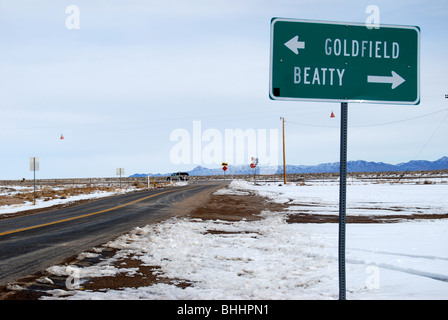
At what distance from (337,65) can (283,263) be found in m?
4.03

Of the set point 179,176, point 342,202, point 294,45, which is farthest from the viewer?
point 179,176

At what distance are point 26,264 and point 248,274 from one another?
4.11 meters

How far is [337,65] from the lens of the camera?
3.97m

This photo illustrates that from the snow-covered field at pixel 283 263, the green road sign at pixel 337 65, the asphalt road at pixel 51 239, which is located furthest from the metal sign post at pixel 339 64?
the asphalt road at pixel 51 239

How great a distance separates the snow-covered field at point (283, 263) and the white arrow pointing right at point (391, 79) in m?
2.63

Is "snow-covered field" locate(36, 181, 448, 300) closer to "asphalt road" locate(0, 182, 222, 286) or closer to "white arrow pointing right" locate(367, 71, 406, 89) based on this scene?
"asphalt road" locate(0, 182, 222, 286)

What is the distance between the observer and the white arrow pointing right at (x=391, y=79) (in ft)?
13.0

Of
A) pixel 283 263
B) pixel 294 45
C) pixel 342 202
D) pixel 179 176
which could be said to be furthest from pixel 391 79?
pixel 179 176

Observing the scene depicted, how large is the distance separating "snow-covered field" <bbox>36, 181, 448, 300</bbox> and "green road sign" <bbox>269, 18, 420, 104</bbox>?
2.53 meters

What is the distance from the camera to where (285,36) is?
396 centimetres

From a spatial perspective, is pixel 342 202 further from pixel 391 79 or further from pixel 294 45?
pixel 294 45

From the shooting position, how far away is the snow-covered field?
5.14 m

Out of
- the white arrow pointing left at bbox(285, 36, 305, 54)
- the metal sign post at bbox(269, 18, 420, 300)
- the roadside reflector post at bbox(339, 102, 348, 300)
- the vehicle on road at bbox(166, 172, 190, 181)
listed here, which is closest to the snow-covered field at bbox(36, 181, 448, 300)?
the roadside reflector post at bbox(339, 102, 348, 300)
